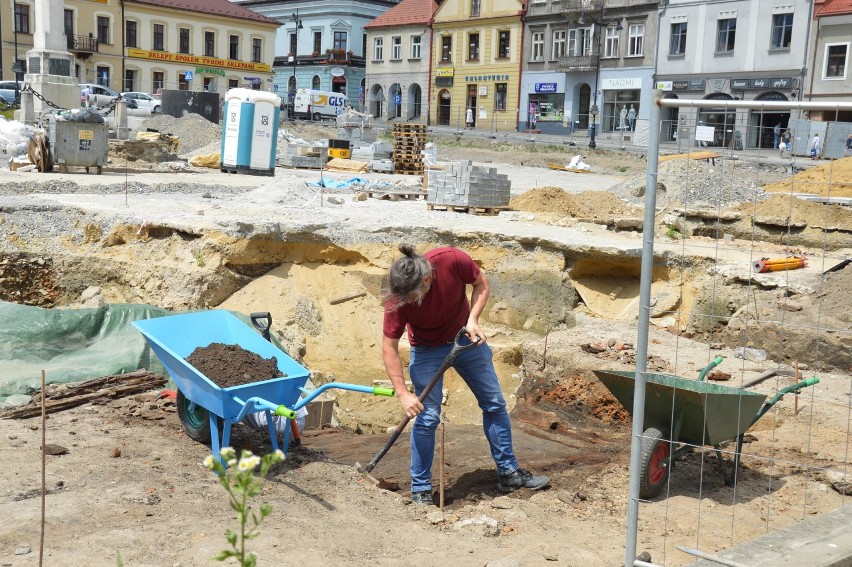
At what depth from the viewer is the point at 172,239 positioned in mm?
11133

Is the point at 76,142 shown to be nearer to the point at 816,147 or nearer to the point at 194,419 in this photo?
the point at 194,419

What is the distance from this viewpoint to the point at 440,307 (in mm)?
5414

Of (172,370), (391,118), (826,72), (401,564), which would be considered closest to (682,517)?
(401,564)

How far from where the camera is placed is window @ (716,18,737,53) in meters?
39.8

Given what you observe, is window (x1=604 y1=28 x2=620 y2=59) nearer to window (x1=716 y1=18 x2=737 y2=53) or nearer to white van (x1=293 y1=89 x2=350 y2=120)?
window (x1=716 y1=18 x2=737 y2=53)

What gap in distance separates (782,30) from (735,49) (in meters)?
2.26

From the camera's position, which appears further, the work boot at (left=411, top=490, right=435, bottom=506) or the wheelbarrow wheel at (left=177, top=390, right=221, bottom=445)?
the wheelbarrow wheel at (left=177, top=390, right=221, bottom=445)

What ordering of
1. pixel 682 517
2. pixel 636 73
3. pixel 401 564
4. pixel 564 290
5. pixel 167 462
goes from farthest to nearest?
pixel 636 73, pixel 564 290, pixel 167 462, pixel 682 517, pixel 401 564

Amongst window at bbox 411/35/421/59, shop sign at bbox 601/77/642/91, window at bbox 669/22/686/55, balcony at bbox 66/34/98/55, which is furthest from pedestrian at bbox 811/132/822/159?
balcony at bbox 66/34/98/55

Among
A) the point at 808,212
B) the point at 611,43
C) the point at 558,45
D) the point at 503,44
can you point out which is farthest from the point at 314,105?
the point at 808,212

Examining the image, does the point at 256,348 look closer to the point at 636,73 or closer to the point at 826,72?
the point at 826,72

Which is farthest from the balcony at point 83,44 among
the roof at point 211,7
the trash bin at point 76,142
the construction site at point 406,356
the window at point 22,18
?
the construction site at point 406,356

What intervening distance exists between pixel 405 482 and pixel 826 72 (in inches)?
1401

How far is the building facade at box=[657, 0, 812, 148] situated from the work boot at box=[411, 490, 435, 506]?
3251 cm
